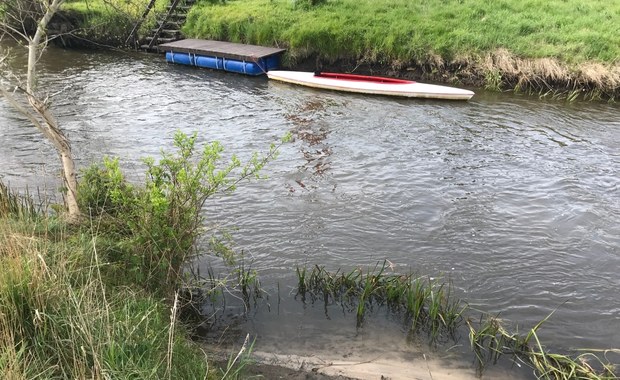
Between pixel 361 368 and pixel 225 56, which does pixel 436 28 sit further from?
pixel 361 368

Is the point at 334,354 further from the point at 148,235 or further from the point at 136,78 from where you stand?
the point at 136,78

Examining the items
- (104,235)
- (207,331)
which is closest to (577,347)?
(207,331)

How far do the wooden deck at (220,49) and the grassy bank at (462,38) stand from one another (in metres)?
0.79

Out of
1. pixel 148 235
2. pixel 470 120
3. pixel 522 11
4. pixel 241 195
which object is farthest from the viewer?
pixel 522 11

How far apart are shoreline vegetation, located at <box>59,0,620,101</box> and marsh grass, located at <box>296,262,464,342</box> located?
38.8ft

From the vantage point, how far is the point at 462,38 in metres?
18.9

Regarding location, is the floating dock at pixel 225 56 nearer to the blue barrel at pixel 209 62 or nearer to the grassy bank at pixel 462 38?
the blue barrel at pixel 209 62

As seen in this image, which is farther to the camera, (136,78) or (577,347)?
(136,78)

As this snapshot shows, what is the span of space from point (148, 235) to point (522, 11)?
740 inches

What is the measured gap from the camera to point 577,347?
6984 millimetres

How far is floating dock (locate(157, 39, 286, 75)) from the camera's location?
2045 cm

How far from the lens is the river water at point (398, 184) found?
26.5 ft

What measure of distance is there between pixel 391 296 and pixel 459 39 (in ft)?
46.1

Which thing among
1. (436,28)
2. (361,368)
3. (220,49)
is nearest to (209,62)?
(220,49)
